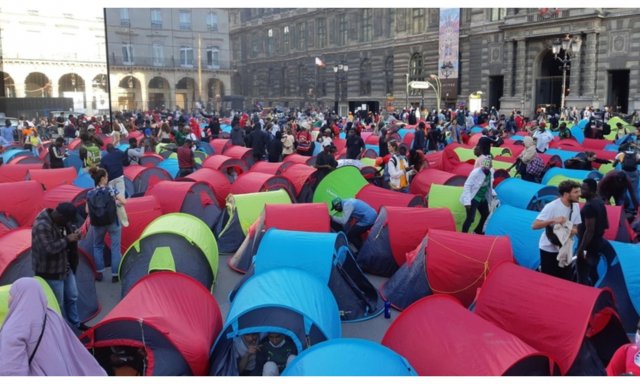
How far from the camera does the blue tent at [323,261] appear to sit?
675 cm

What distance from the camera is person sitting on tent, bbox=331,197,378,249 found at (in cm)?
852

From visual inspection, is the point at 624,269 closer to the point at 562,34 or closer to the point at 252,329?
the point at 252,329

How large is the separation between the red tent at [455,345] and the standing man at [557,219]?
1690mm

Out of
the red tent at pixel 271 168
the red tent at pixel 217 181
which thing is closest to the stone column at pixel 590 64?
the red tent at pixel 271 168

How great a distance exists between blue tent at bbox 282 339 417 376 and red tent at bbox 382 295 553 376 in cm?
43

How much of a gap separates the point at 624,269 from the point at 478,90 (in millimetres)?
31514

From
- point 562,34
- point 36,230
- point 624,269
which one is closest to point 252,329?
point 36,230

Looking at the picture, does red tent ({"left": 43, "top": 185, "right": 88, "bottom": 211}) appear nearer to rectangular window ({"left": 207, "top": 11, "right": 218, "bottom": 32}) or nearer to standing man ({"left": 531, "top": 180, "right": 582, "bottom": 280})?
standing man ({"left": 531, "top": 180, "right": 582, "bottom": 280})

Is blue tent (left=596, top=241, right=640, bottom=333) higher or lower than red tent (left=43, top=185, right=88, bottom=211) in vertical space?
lower

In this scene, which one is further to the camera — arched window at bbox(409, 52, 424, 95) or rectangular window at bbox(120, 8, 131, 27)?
rectangular window at bbox(120, 8, 131, 27)

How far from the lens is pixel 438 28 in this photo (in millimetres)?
39344

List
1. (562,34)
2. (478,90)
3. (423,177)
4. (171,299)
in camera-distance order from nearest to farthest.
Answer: (171,299) < (423,177) < (562,34) < (478,90)

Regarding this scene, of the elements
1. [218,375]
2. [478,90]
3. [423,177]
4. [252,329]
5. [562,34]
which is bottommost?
[218,375]

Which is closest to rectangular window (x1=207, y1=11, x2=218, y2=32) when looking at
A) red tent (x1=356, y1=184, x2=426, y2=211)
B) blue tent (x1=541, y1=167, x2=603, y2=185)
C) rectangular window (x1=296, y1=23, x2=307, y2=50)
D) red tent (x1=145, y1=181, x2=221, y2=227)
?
rectangular window (x1=296, y1=23, x2=307, y2=50)
